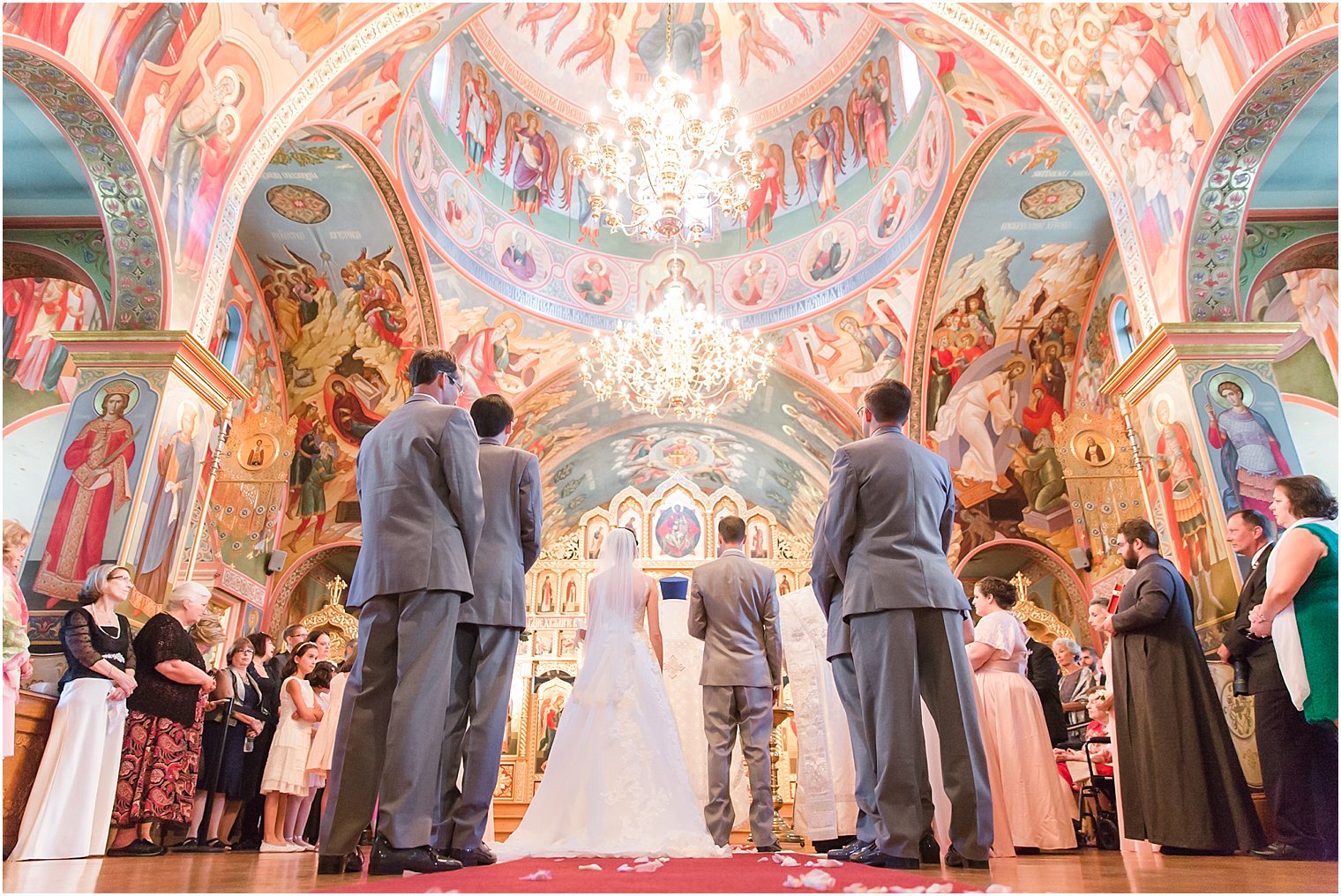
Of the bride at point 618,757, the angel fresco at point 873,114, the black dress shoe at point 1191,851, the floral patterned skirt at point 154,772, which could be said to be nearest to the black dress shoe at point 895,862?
the bride at point 618,757

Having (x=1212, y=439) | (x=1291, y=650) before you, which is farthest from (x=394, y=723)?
(x=1212, y=439)

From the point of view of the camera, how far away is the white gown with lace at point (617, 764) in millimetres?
5113

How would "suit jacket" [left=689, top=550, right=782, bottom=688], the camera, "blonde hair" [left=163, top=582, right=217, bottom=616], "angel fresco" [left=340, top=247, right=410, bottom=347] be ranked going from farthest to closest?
"angel fresco" [left=340, top=247, right=410, bottom=347], "blonde hair" [left=163, top=582, right=217, bottom=616], "suit jacket" [left=689, top=550, right=782, bottom=688], the camera

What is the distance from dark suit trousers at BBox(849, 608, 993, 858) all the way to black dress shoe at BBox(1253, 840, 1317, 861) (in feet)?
5.99

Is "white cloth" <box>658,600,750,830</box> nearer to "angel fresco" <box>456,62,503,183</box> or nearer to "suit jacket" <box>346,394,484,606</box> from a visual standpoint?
"suit jacket" <box>346,394,484,606</box>

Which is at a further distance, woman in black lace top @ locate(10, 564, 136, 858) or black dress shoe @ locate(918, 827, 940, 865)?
woman in black lace top @ locate(10, 564, 136, 858)

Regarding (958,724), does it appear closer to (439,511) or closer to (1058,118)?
(439,511)

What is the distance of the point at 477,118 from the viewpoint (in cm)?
1491

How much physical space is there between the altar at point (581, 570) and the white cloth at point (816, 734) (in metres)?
10.7

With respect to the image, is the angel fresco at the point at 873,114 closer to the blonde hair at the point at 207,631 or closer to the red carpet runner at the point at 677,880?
the blonde hair at the point at 207,631

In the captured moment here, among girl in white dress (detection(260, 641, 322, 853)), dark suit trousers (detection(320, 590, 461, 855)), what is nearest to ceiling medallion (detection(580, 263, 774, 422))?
girl in white dress (detection(260, 641, 322, 853))

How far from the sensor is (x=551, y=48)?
15414mm

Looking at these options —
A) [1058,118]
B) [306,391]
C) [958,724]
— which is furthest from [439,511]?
[306,391]

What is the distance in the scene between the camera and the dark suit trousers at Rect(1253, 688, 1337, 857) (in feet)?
14.8
